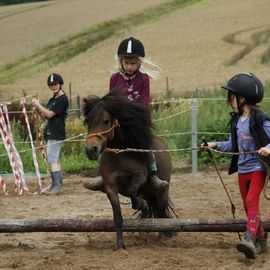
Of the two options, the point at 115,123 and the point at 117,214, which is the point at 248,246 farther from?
the point at 115,123

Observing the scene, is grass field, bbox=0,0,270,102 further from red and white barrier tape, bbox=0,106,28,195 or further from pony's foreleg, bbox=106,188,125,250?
pony's foreleg, bbox=106,188,125,250

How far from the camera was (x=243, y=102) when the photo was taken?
6.26 meters

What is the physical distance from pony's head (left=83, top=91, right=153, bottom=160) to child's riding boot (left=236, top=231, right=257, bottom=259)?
1384 mm

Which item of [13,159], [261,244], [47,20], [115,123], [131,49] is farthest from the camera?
[47,20]

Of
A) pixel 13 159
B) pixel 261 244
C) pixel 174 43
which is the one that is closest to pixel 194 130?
pixel 13 159

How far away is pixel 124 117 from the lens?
6.71m

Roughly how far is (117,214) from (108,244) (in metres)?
0.61

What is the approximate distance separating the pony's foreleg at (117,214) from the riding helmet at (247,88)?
1.48m

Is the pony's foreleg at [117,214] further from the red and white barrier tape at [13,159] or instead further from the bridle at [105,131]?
the red and white barrier tape at [13,159]

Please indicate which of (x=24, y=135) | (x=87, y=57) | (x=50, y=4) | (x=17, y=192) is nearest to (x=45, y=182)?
(x=17, y=192)

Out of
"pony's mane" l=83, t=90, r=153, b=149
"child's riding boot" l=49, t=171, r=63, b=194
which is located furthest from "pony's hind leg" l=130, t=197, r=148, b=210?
"child's riding boot" l=49, t=171, r=63, b=194

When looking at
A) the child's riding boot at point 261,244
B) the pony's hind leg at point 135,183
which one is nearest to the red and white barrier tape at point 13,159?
the pony's hind leg at point 135,183

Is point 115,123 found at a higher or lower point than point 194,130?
higher

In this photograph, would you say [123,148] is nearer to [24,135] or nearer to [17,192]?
[17,192]
